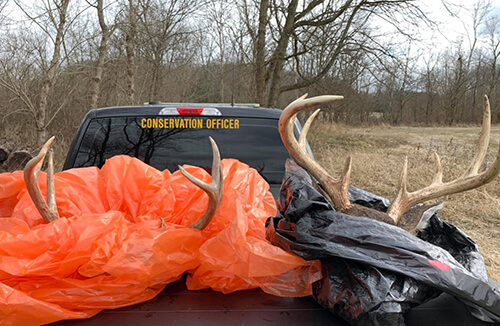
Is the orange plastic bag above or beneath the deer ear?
beneath

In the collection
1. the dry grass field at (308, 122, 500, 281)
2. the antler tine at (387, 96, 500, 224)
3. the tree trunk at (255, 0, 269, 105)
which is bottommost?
the dry grass field at (308, 122, 500, 281)

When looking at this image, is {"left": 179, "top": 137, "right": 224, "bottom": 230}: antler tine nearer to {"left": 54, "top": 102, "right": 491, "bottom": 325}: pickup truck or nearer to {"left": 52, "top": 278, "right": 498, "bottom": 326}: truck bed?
{"left": 52, "top": 278, "right": 498, "bottom": 326}: truck bed

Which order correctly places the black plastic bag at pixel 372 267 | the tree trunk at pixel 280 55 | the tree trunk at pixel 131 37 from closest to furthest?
the black plastic bag at pixel 372 267, the tree trunk at pixel 131 37, the tree trunk at pixel 280 55

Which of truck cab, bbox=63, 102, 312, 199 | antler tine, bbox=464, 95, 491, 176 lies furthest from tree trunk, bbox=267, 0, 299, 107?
antler tine, bbox=464, 95, 491, 176

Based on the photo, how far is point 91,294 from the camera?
1.46m

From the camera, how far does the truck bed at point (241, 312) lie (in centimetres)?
137

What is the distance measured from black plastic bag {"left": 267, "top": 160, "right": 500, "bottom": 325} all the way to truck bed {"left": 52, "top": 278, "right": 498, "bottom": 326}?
75mm

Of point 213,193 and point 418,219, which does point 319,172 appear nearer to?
point 418,219

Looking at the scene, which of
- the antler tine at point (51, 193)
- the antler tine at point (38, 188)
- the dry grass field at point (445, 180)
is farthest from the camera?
the dry grass field at point (445, 180)

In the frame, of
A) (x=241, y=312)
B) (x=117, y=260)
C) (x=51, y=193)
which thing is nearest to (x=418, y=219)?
(x=241, y=312)

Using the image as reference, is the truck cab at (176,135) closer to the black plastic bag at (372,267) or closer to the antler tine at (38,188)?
the antler tine at (38,188)

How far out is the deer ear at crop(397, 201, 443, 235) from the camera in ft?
6.17

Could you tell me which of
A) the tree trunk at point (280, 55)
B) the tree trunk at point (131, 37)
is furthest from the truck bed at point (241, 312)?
the tree trunk at point (280, 55)

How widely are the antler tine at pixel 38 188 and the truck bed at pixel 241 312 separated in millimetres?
581
